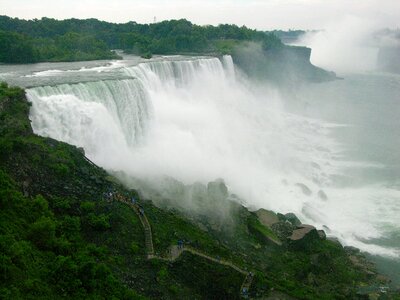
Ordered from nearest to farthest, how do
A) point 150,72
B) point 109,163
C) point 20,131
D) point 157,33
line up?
1. point 20,131
2. point 109,163
3. point 150,72
4. point 157,33

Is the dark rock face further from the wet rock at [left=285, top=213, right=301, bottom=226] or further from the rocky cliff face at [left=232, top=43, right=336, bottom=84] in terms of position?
the rocky cliff face at [left=232, top=43, right=336, bottom=84]

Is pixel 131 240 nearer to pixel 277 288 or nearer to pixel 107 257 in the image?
pixel 107 257

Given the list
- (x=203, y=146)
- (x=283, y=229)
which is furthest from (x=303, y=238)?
(x=203, y=146)

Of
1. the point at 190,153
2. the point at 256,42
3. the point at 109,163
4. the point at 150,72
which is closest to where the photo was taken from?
the point at 109,163

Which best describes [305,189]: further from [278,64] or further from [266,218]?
[278,64]

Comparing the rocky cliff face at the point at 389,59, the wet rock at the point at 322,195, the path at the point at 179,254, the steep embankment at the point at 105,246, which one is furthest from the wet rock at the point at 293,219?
the rocky cliff face at the point at 389,59

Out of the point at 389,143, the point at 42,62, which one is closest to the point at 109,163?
the point at 42,62

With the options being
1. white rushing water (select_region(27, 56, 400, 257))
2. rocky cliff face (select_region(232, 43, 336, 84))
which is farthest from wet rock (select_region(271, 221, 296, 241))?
rocky cliff face (select_region(232, 43, 336, 84))

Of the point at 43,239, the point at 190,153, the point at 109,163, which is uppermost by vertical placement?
the point at 43,239
